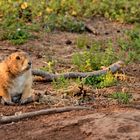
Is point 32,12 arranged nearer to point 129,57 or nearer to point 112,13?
point 112,13

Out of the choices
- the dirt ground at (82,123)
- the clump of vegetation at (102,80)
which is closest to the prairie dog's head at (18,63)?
the dirt ground at (82,123)

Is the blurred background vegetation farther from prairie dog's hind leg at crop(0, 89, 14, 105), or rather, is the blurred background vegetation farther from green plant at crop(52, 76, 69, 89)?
prairie dog's hind leg at crop(0, 89, 14, 105)

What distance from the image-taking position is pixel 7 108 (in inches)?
301

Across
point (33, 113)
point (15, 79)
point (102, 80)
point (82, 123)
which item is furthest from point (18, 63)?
point (102, 80)

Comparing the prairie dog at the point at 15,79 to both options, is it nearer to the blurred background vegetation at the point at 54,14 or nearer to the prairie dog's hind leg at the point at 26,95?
the prairie dog's hind leg at the point at 26,95

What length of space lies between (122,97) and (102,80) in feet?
4.11

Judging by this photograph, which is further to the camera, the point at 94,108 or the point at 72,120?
the point at 94,108

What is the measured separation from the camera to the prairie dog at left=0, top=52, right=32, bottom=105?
25.4 ft

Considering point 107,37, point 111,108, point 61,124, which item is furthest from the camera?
point 107,37

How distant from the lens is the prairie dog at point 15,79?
773 centimetres

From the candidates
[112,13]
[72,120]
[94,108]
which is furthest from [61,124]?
[112,13]

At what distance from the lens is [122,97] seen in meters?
8.10

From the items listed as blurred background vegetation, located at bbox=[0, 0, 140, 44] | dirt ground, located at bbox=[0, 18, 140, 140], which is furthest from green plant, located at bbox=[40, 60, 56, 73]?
blurred background vegetation, located at bbox=[0, 0, 140, 44]

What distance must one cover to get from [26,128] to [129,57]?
4.43 metres
